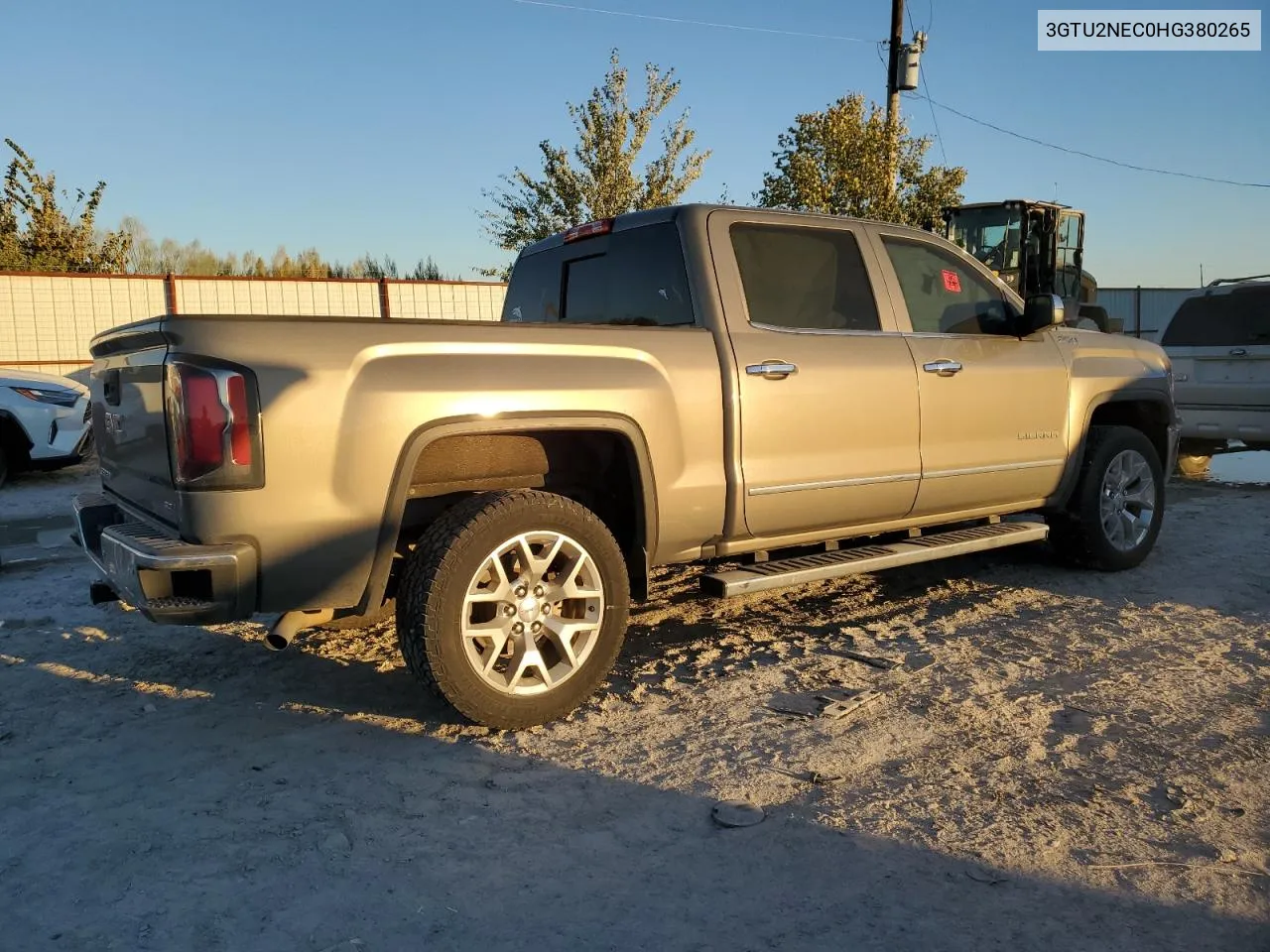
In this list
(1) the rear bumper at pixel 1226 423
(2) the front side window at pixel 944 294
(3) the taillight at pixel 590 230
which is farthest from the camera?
(1) the rear bumper at pixel 1226 423

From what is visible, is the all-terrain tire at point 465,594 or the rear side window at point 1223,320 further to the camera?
the rear side window at point 1223,320

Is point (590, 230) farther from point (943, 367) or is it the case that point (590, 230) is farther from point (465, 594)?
point (465, 594)

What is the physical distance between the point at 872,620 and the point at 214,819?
317cm

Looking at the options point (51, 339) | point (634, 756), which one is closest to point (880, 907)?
point (634, 756)

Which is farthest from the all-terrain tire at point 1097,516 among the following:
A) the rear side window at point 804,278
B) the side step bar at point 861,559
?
the rear side window at point 804,278

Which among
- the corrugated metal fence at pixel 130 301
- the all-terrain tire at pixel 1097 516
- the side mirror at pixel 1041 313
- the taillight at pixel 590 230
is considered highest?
the corrugated metal fence at pixel 130 301

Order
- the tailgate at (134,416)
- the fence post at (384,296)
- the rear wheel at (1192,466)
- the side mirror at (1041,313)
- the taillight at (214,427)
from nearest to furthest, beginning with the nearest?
1. the taillight at (214,427)
2. the tailgate at (134,416)
3. the side mirror at (1041,313)
4. the rear wheel at (1192,466)
5. the fence post at (384,296)

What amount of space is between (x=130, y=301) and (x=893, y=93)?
48.2ft

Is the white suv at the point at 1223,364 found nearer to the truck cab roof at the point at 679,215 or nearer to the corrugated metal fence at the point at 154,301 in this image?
the truck cab roof at the point at 679,215

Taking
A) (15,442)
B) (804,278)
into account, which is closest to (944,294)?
(804,278)

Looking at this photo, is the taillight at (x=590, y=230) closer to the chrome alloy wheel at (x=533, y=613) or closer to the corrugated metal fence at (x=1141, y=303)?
the chrome alloy wheel at (x=533, y=613)

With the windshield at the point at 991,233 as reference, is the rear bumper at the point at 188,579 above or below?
below

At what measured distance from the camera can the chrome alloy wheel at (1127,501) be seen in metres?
5.70

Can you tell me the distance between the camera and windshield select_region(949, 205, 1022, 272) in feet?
51.3
